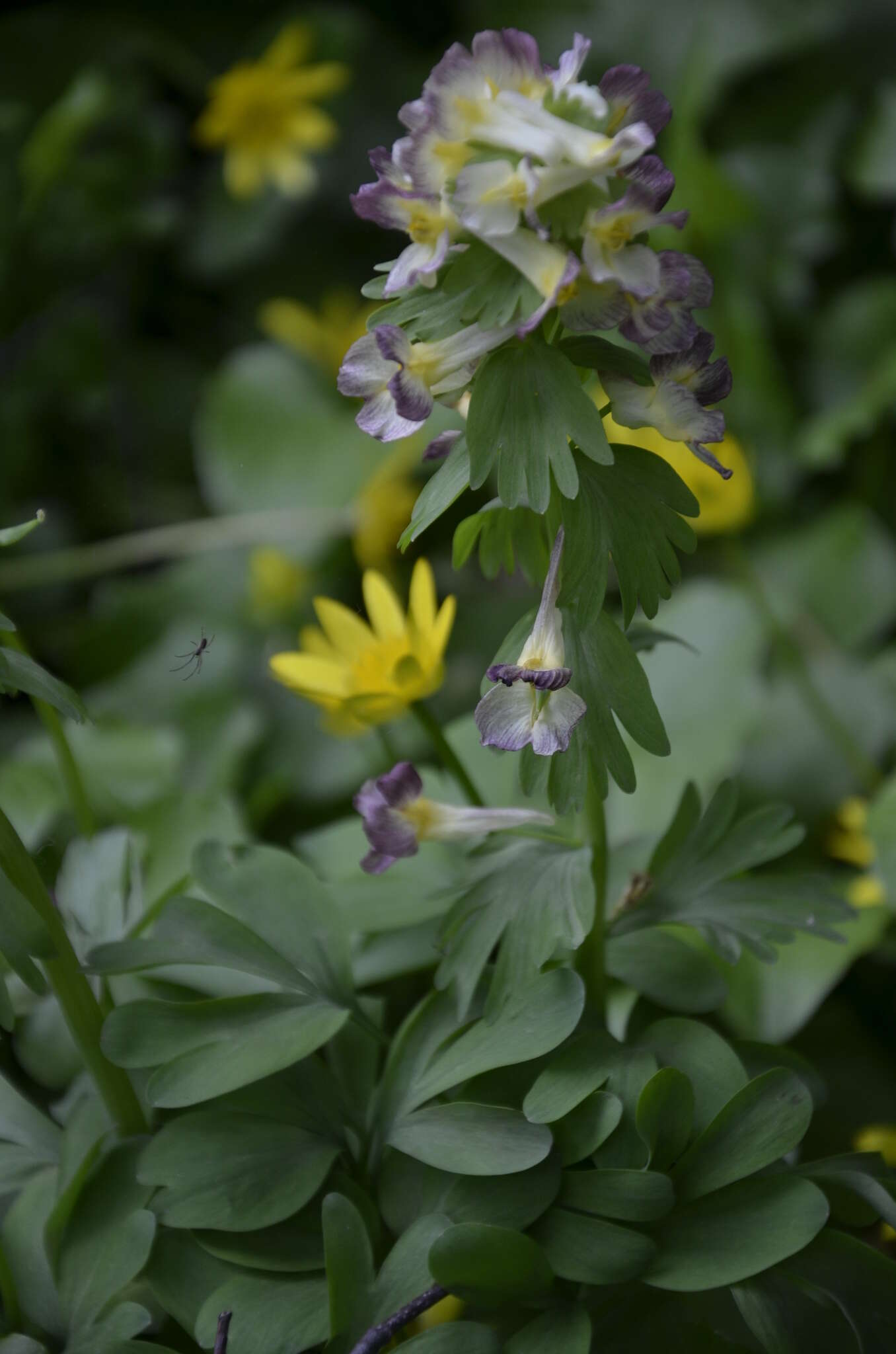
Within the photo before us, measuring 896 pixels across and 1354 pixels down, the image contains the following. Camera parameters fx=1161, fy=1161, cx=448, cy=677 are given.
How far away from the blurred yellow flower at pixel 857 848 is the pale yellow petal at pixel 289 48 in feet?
2.64

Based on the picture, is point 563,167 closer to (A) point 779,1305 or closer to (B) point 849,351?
(A) point 779,1305

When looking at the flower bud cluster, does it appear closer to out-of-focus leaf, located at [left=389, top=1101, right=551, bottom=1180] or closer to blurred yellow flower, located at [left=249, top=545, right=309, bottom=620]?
out-of-focus leaf, located at [left=389, top=1101, right=551, bottom=1180]

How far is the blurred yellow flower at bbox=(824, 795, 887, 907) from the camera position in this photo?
2.11 ft

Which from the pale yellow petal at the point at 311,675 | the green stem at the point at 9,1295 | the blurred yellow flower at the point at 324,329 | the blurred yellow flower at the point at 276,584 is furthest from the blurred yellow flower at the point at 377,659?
the blurred yellow flower at the point at 324,329

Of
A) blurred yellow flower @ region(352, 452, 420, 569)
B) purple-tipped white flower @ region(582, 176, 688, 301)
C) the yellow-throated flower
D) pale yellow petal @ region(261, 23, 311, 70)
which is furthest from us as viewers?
pale yellow petal @ region(261, 23, 311, 70)

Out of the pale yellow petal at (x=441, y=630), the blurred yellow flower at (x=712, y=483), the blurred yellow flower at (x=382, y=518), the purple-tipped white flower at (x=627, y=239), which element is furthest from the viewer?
the blurred yellow flower at (x=382, y=518)

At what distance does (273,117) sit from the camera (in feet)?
3.55

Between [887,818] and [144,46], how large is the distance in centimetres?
99

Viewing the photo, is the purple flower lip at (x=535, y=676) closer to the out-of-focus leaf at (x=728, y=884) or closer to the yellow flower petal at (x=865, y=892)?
the out-of-focus leaf at (x=728, y=884)

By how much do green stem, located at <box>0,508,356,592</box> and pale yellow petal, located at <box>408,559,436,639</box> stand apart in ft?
1.57

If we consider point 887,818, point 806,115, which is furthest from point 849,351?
point 887,818

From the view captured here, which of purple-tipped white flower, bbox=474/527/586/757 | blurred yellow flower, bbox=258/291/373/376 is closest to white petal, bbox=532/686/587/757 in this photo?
purple-tipped white flower, bbox=474/527/586/757

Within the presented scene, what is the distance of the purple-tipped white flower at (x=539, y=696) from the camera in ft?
1.01

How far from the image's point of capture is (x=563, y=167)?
284 millimetres
